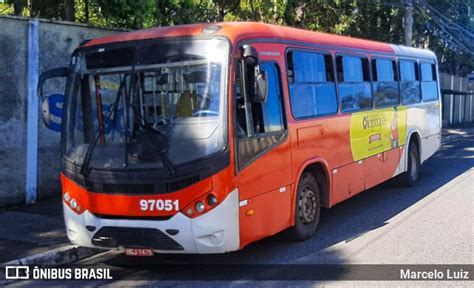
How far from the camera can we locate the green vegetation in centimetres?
1201

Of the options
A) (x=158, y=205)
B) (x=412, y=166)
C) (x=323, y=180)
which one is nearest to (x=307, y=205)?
(x=323, y=180)

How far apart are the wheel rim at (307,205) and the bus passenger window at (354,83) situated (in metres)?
1.73

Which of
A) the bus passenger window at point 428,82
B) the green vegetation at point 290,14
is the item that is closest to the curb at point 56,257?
the green vegetation at point 290,14

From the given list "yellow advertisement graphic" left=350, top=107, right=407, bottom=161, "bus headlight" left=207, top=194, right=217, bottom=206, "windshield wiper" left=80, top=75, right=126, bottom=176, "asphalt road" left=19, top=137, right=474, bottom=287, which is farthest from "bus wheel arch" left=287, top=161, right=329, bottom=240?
"windshield wiper" left=80, top=75, right=126, bottom=176

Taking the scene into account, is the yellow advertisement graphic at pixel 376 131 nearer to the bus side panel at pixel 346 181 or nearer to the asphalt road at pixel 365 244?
the bus side panel at pixel 346 181

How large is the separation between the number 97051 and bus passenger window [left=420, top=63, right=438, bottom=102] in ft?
27.8

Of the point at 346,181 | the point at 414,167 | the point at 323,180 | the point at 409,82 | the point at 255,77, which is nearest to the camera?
the point at 255,77

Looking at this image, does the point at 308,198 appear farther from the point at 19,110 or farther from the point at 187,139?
the point at 19,110

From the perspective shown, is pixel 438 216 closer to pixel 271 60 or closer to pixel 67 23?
pixel 271 60

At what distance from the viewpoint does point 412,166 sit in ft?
38.1

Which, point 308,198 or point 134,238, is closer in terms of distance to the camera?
point 134,238

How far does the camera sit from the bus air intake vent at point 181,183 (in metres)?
5.56

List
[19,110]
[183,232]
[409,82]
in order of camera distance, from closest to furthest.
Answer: [183,232] < [19,110] < [409,82]

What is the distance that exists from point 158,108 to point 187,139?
501 mm
